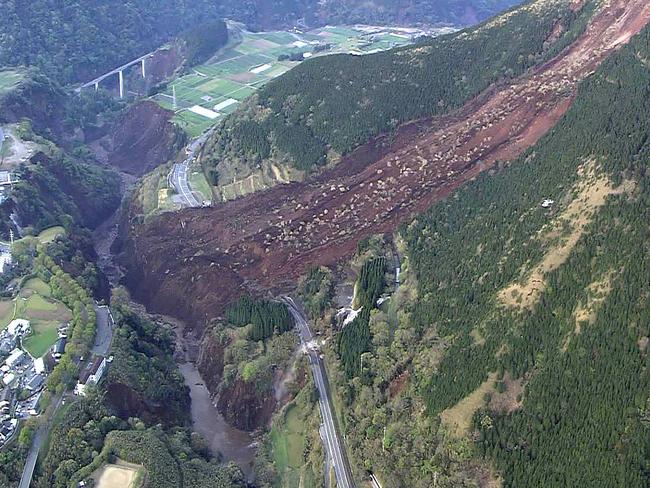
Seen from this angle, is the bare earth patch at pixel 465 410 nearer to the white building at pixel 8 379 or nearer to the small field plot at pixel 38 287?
A: the white building at pixel 8 379

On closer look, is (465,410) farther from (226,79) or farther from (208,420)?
(226,79)

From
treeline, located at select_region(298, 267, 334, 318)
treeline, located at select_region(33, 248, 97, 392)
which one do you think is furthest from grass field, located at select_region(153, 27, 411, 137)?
treeline, located at select_region(298, 267, 334, 318)

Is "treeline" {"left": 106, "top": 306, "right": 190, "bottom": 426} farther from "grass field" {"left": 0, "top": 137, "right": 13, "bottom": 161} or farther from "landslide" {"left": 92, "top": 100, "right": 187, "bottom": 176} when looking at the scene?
"landslide" {"left": 92, "top": 100, "right": 187, "bottom": 176}

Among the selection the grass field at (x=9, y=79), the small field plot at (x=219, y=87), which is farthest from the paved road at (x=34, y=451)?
the small field plot at (x=219, y=87)

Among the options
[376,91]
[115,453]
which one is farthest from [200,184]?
[115,453]

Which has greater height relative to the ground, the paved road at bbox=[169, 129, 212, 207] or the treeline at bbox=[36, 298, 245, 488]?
the paved road at bbox=[169, 129, 212, 207]
